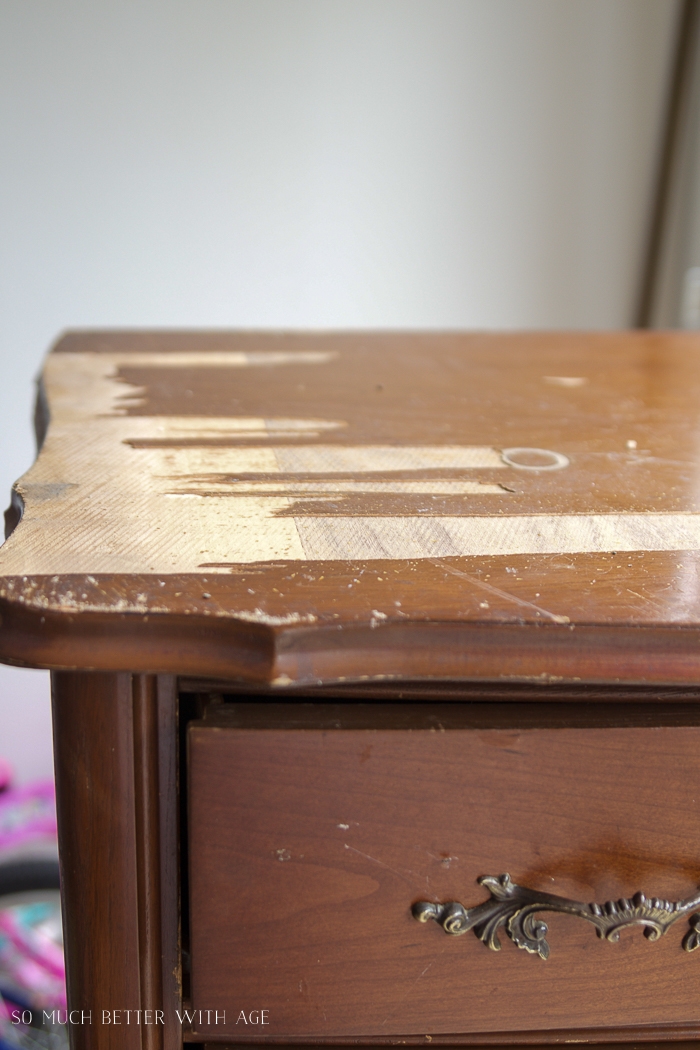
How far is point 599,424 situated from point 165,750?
333 mm

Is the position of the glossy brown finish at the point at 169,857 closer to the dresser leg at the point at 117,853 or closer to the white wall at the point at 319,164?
the dresser leg at the point at 117,853

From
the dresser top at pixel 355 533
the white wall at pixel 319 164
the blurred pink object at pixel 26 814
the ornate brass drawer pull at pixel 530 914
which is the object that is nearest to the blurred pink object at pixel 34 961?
the blurred pink object at pixel 26 814

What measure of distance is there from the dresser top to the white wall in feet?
2.58

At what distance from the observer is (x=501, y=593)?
0.92 ft

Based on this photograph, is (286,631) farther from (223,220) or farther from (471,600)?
(223,220)

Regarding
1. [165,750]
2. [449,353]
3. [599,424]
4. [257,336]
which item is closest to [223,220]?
[257,336]

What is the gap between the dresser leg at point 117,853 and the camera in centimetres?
29

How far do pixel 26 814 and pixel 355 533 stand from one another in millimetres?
1031

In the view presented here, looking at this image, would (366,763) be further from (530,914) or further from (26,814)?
(26,814)

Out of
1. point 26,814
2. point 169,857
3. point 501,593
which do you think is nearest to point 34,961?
point 26,814

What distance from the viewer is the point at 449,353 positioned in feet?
2.48

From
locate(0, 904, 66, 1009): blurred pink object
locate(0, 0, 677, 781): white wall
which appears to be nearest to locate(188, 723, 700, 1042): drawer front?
locate(0, 904, 66, 1009): blurred pink object

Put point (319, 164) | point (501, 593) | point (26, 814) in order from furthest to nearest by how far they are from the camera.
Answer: point (319, 164)
point (26, 814)
point (501, 593)

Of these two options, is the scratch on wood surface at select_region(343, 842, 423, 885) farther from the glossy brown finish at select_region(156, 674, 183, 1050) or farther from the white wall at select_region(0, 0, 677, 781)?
the white wall at select_region(0, 0, 677, 781)
